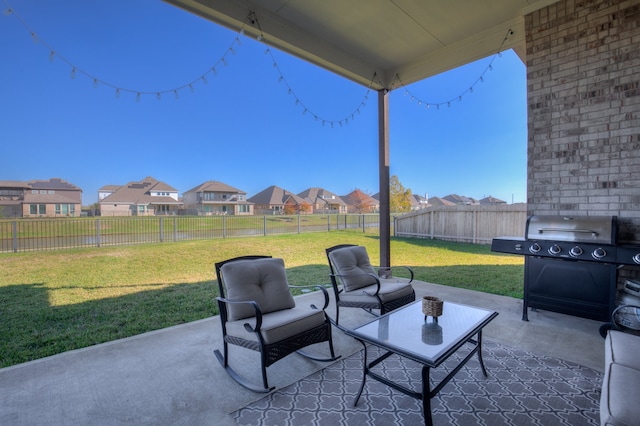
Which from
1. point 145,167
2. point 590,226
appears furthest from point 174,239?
point 590,226

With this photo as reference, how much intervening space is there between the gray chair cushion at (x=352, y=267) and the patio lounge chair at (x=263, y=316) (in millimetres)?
806

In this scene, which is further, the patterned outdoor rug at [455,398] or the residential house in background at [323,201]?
the residential house in background at [323,201]

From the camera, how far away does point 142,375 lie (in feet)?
6.93

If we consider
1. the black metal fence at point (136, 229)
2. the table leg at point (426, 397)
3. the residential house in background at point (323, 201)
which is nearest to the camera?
the table leg at point (426, 397)

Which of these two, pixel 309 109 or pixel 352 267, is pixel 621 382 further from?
pixel 309 109

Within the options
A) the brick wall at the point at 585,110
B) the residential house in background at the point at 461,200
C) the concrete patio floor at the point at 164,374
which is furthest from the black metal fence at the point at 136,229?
the concrete patio floor at the point at 164,374

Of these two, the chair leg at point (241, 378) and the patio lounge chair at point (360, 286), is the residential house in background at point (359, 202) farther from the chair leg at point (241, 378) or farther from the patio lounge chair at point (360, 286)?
the chair leg at point (241, 378)

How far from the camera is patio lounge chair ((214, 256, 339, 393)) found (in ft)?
6.48

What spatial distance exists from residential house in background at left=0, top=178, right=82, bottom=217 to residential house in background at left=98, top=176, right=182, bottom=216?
45cm

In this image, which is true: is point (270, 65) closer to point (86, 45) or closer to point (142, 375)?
point (86, 45)

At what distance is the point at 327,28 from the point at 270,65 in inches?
34.8

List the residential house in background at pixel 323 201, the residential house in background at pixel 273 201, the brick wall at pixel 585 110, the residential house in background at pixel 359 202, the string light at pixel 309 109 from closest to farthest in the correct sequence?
1. the brick wall at pixel 585 110
2. the string light at pixel 309 109
3. the residential house in background at pixel 273 201
4. the residential house in background at pixel 323 201
5. the residential house in background at pixel 359 202

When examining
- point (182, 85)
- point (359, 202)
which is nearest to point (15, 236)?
point (182, 85)

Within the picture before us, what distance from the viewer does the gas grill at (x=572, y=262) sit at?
269cm
